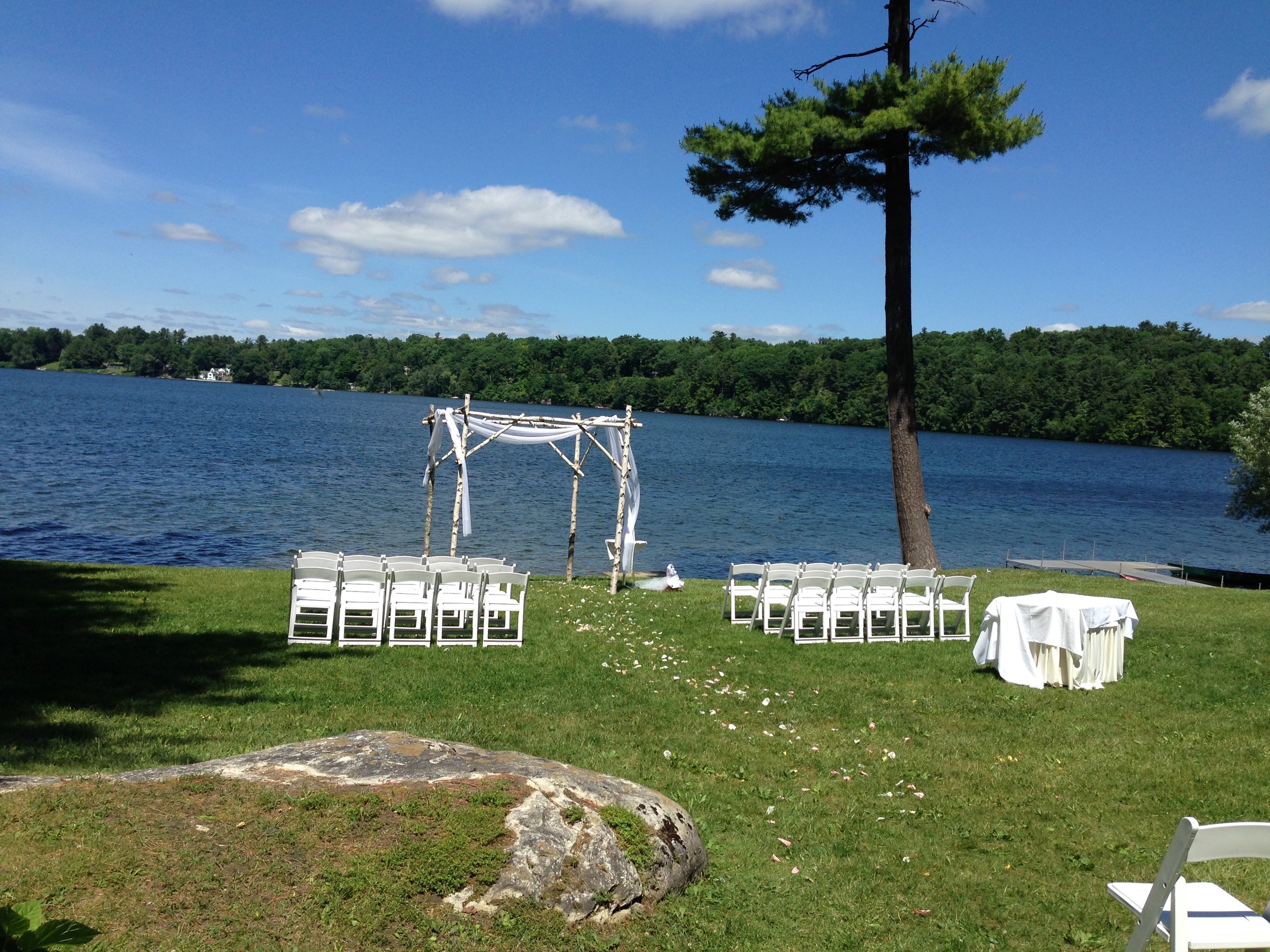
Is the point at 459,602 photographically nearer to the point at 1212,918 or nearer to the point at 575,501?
the point at 575,501

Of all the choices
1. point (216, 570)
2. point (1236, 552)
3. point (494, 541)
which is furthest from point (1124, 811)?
point (1236, 552)

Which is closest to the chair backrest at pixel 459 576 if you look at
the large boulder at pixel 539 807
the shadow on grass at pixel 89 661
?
the shadow on grass at pixel 89 661

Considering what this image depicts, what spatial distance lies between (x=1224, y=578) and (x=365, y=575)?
2441 cm

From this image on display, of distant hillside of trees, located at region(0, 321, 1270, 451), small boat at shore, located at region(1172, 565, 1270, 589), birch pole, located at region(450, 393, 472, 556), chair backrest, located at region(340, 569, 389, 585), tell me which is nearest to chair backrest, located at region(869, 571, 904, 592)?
chair backrest, located at region(340, 569, 389, 585)

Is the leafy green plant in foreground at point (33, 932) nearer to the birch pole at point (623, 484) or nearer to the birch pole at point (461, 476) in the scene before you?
the birch pole at point (461, 476)

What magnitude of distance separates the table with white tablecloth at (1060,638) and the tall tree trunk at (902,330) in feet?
17.8

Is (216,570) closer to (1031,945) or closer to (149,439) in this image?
(1031,945)

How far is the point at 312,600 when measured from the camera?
34.0 feet

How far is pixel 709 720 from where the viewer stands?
7906 millimetres

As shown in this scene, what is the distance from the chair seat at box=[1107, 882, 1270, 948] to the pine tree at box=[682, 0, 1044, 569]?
36.2 feet

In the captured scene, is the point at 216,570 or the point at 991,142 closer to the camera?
the point at 991,142

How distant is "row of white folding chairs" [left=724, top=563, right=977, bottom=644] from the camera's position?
11.6 m

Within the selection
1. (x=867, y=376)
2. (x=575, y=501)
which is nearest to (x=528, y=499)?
(x=575, y=501)

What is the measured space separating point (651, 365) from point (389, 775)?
146 meters
